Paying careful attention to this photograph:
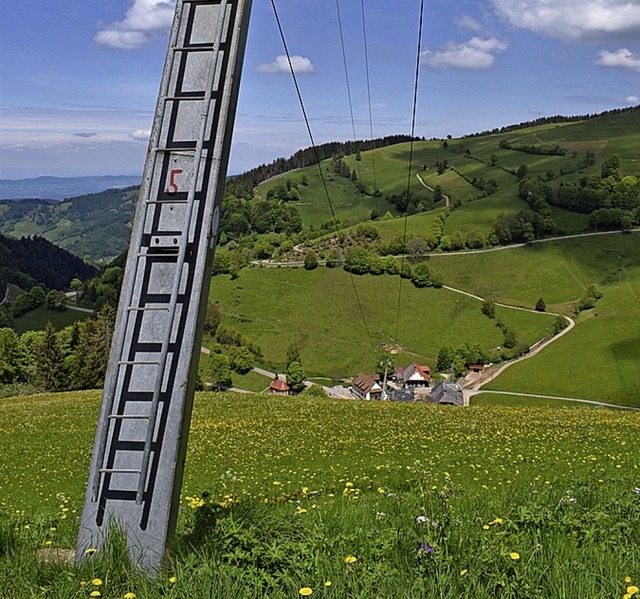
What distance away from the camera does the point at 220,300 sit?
558 feet

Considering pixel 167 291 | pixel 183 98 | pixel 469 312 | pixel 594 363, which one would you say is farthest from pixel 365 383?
pixel 183 98

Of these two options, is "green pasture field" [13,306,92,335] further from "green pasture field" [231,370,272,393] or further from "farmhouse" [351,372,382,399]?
"farmhouse" [351,372,382,399]

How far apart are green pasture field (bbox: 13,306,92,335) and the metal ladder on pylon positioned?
154 meters

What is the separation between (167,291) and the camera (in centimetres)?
529

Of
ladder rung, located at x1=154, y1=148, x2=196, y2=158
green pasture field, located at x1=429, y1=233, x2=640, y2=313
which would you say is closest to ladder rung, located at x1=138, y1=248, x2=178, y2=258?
ladder rung, located at x1=154, y1=148, x2=196, y2=158

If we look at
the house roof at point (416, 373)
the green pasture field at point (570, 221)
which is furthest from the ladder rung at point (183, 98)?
the green pasture field at point (570, 221)

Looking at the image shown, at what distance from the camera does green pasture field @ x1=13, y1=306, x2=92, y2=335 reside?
15200cm

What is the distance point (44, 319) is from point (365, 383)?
8747 centimetres

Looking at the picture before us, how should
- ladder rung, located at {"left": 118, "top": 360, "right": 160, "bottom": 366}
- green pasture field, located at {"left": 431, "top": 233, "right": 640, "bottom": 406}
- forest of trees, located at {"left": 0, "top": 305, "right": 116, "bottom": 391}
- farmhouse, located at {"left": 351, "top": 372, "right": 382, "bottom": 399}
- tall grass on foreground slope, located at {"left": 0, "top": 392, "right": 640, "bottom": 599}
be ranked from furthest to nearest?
farmhouse, located at {"left": 351, "top": 372, "right": 382, "bottom": 399} → green pasture field, located at {"left": 431, "top": 233, "right": 640, "bottom": 406} → forest of trees, located at {"left": 0, "top": 305, "right": 116, "bottom": 391} → ladder rung, located at {"left": 118, "top": 360, "right": 160, "bottom": 366} → tall grass on foreground slope, located at {"left": 0, "top": 392, "right": 640, "bottom": 599}

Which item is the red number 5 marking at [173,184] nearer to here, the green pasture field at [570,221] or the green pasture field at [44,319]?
the green pasture field at [44,319]

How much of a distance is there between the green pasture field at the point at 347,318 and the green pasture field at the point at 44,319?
36565mm

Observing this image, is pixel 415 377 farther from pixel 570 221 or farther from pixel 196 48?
pixel 196 48

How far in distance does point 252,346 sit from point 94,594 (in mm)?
142659

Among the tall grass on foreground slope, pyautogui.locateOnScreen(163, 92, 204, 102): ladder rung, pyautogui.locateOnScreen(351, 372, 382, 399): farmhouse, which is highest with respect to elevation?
pyautogui.locateOnScreen(163, 92, 204, 102): ladder rung
